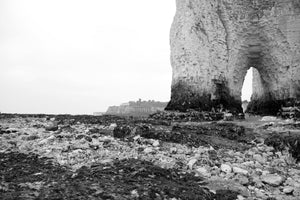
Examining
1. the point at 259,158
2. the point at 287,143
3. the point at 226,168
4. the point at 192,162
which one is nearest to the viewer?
the point at 226,168

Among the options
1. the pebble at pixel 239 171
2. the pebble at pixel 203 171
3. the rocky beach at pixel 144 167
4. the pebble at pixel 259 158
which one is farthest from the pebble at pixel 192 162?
the pebble at pixel 259 158

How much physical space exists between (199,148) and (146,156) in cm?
206

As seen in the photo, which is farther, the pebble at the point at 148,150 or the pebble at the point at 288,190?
the pebble at the point at 148,150

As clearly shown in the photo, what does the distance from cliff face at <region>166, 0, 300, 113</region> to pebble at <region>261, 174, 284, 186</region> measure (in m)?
14.1

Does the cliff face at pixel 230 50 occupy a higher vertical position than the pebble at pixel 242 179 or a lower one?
higher

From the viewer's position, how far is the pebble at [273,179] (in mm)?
6051

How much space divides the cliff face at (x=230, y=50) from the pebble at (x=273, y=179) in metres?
14.1

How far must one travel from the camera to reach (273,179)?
616cm

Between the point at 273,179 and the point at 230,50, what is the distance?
18223 millimetres

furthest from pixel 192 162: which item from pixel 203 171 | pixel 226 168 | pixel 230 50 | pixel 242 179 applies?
pixel 230 50

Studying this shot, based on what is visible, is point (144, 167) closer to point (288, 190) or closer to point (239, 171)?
point (239, 171)

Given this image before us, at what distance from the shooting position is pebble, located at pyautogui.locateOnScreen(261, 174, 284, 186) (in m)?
6.05

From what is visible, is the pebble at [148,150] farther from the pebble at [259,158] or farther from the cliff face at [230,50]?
the cliff face at [230,50]

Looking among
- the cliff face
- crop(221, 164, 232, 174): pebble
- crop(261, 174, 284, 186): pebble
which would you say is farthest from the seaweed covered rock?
the cliff face
